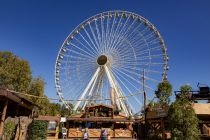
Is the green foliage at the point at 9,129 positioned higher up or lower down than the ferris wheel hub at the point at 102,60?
lower down

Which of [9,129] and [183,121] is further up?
[183,121]

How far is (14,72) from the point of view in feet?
137

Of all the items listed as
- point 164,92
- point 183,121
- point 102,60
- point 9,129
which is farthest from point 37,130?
point 102,60

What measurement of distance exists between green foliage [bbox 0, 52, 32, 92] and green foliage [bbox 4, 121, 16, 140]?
26.1m

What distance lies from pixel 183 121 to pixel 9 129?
1073cm

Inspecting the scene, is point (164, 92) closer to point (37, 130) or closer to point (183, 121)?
point (183, 121)

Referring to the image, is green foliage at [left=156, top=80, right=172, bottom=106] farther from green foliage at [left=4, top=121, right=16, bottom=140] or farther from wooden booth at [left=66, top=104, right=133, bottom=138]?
green foliage at [left=4, top=121, right=16, bottom=140]

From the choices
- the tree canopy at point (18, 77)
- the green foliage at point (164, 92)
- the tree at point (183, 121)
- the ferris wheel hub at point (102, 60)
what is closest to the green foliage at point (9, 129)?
the tree at point (183, 121)

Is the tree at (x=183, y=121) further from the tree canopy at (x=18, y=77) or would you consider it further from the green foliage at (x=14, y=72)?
the green foliage at (x=14, y=72)

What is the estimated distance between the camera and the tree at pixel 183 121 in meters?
15.4

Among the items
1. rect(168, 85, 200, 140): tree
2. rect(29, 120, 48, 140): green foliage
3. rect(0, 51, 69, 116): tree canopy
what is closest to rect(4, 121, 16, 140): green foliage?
rect(29, 120, 48, 140): green foliage

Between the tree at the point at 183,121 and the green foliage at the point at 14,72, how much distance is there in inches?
1222

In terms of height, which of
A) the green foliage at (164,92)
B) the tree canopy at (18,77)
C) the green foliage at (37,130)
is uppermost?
the tree canopy at (18,77)

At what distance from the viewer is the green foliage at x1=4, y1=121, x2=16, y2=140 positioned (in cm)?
1557
